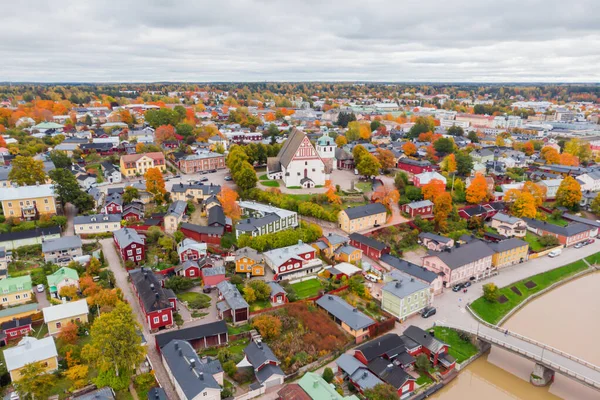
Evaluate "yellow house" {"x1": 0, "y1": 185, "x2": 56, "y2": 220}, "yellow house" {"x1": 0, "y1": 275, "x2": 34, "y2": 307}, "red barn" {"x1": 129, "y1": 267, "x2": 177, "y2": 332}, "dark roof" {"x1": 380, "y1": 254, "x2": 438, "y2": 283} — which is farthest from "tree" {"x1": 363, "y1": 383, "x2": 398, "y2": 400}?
"yellow house" {"x1": 0, "y1": 185, "x2": 56, "y2": 220}

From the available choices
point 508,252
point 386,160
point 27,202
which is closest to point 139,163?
point 27,202

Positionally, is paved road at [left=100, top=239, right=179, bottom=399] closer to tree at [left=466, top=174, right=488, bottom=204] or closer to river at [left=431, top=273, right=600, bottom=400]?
river at [left=431, top=273, right=600, bottom=400]

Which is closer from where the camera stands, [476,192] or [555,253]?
[555,253]

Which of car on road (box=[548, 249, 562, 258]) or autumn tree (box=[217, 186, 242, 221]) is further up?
autumn tree (box=[217, 186, 242, 221])

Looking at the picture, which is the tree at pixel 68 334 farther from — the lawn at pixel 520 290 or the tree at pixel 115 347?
the lawn at pixel 520 290

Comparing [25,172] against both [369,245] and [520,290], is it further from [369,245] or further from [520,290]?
[520,290]

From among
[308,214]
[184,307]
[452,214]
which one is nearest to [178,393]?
[184,307]
